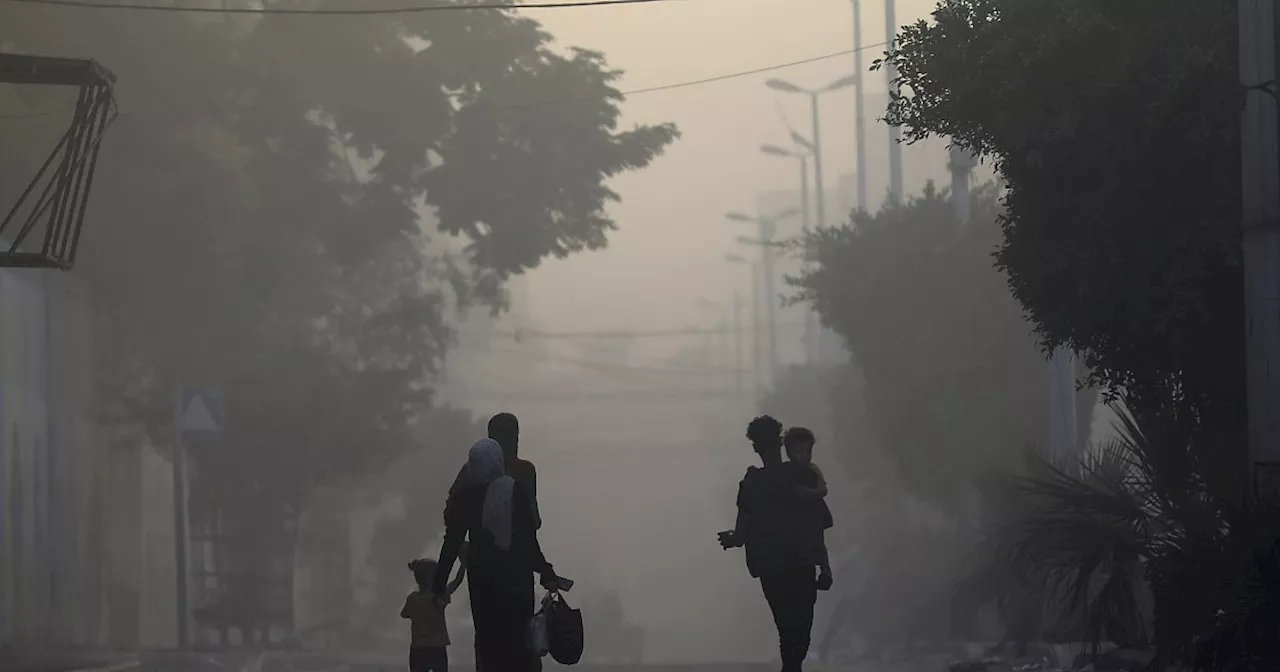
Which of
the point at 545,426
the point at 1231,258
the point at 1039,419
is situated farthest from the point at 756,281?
the point at 1231,258

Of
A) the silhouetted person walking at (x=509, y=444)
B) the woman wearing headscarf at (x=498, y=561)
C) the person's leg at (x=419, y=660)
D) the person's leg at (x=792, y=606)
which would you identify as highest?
the silhouetted person walking at (x=509, y=444)

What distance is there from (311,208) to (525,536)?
31.8 meters

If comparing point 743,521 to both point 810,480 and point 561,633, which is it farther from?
point 561,633

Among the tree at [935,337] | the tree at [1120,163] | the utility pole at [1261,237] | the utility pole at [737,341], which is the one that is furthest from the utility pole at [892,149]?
the utility pole at [737,341]

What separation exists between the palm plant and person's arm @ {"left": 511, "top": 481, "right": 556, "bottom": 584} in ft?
10.9

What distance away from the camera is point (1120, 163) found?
47.5 feet

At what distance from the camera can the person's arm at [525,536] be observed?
10.6 metres

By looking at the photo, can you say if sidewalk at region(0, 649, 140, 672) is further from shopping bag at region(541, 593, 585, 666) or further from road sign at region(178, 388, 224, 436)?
shopping bag at region(541, 593, 585, 666)

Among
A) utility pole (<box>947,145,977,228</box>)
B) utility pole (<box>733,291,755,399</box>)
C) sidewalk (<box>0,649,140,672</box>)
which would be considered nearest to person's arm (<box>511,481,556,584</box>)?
sidewalk (<box>0,649,140,672</box>)

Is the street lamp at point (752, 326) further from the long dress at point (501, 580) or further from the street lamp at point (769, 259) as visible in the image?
the long dress at point (501, 580)

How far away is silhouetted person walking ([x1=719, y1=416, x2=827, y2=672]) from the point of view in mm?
12492

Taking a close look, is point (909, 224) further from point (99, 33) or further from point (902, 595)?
point (99, 33)

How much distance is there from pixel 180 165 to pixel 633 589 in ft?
212

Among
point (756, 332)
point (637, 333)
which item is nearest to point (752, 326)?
point (756, 332)
